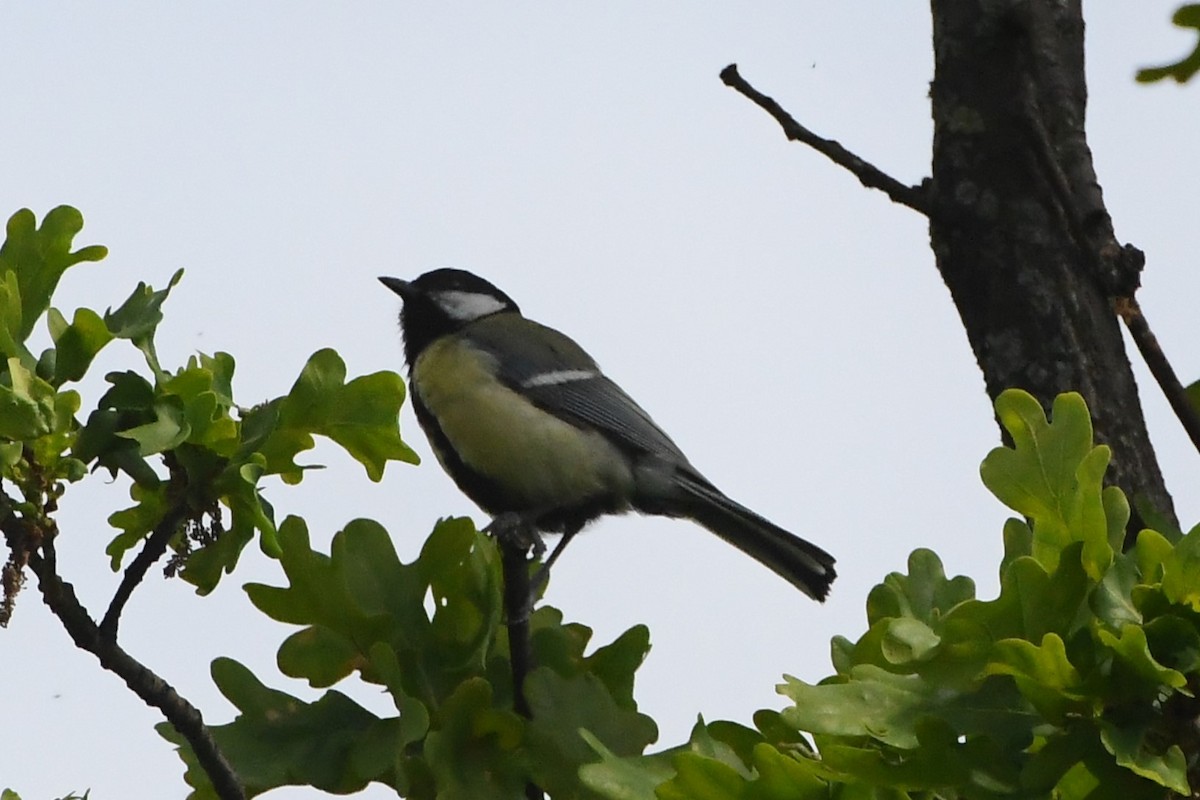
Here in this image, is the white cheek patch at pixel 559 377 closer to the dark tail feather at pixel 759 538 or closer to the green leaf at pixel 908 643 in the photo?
the dark tail feather at pixel 759 538

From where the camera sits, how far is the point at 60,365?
→ 6.89ft

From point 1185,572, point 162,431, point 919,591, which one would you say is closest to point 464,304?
point 162,431

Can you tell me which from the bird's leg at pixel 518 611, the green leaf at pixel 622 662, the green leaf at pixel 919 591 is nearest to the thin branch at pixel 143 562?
the bird's leg at pixel 518 611

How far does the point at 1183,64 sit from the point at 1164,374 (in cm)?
34

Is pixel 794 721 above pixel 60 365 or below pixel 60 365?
below

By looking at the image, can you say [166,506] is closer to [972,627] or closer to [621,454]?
[972,627]

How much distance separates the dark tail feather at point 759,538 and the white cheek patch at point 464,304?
108 centimetres

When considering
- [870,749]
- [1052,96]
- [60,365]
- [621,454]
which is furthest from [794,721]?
[621,454]

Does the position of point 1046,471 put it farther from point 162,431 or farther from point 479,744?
point 162,431

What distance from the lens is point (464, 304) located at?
Answer: 5.06 m

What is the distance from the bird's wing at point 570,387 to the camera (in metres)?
4.33

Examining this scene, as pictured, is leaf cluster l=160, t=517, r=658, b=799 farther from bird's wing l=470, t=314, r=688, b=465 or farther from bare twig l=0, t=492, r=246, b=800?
bird's wing l=470, t=314, r=688, b=465

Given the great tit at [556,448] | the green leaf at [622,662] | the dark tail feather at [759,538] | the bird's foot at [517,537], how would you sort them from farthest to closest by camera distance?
the great tit at [556,448] → the dark tail feather at [759,538] → the bird's foot at [517,537] → the green leaf at [622,662]

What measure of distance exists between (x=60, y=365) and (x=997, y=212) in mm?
1448
